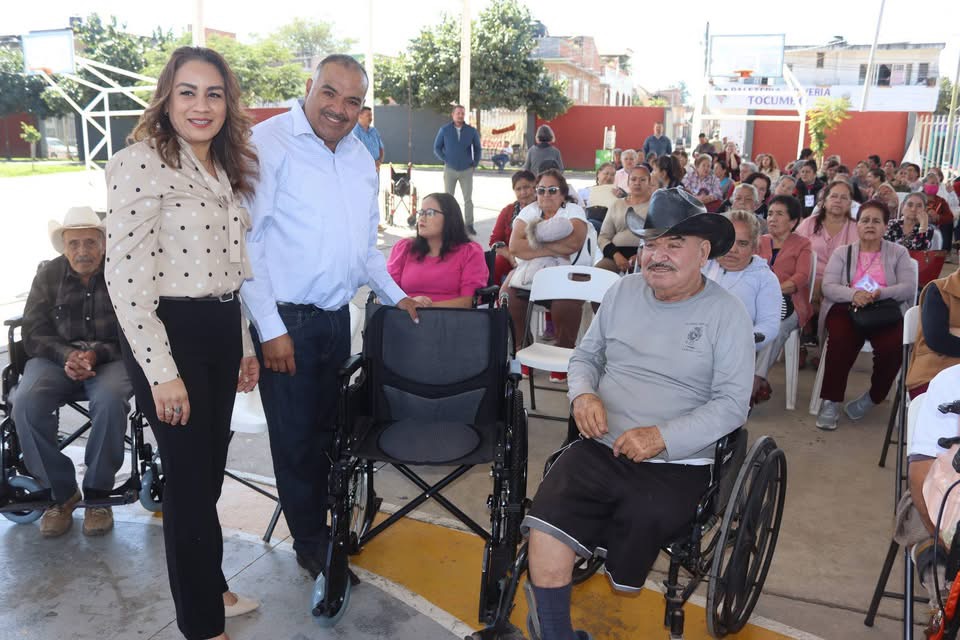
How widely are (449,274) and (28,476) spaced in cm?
217

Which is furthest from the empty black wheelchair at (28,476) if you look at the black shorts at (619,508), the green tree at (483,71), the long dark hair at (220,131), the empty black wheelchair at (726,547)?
the green tree at (483,71)

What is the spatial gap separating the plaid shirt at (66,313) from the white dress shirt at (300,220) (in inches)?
42.9

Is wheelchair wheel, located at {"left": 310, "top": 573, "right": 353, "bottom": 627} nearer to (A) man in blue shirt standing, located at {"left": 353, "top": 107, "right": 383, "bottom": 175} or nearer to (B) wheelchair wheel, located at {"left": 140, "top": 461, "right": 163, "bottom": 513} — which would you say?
(B) wheelchair wheel, located at {"left": 140, "top": 461, "right": 163, "bottom": 513}

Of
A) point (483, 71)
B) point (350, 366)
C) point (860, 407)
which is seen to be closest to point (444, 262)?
point (350, 366)

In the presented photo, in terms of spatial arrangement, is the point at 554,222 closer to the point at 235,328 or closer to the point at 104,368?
the point at 104,368

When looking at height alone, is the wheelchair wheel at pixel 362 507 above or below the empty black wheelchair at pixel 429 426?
below

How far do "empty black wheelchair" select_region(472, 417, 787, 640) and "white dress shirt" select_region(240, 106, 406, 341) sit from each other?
97 cm

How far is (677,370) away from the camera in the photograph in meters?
2.42

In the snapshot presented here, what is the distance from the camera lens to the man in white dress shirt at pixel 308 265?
94.7 inches

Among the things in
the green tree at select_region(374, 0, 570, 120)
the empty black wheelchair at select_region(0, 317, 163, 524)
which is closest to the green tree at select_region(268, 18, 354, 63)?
the green tree at select_region(374, 0, 570, 120)

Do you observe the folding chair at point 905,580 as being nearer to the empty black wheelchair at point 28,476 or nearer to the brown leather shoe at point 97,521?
the empty black wheelchair at point 28,476

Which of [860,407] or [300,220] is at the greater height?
[300,220]

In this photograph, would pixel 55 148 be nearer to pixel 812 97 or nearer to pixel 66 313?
pixel 812 97

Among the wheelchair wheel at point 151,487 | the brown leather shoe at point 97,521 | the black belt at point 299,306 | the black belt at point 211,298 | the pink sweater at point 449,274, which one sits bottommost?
the brown leather shoe at point 97,521
